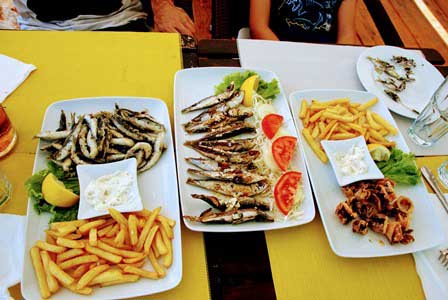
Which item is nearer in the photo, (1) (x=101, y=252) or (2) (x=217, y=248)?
(1) (x=101, y=252)

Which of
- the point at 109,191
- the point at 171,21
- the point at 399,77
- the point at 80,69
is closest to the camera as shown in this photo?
the point at 109,191

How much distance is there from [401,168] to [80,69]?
1.43m

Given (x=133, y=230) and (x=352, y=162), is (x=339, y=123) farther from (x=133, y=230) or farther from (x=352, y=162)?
(x=133, y=230)

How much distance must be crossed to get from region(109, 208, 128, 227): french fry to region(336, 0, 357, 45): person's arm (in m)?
1.86

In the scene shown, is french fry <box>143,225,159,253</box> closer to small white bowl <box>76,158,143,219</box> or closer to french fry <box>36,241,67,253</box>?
small white bowl <box>76,158,143,219</box>

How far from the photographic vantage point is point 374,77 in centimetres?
186

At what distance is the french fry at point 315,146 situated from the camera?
4.88 feet

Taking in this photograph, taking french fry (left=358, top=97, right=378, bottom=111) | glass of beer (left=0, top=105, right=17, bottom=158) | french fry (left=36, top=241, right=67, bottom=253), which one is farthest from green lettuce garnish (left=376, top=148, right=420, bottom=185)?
glass of beer (left=0, top=105, right=17, bottom=158)

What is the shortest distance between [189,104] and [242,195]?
0.54 meters

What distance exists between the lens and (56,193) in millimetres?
1137

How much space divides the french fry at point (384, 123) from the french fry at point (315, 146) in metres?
0.34

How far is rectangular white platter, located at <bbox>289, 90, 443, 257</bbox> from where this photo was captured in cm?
125

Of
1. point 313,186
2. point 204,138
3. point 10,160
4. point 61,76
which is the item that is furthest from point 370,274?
point 61,76

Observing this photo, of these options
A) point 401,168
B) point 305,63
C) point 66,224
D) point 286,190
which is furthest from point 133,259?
point 305,63
